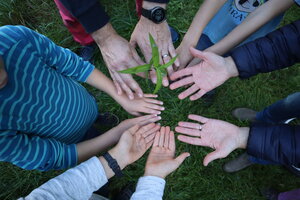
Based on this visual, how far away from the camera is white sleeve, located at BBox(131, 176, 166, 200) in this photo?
166 centimetres

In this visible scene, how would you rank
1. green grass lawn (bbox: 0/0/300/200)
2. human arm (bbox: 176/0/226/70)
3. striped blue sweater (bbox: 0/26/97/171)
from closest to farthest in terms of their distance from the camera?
→ striped blue sweater (bbox: 0/26/97/171) < human arm (bbox: 176/0/226/70) < green grass lawn (bbox: 0/0/300/200)

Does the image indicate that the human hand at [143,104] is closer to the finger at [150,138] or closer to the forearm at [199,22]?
the finger at [150,138]

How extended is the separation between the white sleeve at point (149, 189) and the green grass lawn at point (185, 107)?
930 millimetres

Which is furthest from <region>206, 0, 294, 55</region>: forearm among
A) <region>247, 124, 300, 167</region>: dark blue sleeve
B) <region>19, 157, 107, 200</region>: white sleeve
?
<region>19, 157, 107, 200</region>: white sleeve

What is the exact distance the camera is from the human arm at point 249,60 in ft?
5.65

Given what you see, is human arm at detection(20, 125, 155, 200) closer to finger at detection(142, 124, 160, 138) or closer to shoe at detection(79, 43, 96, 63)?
finger at detection(142, 124, 160, 138)

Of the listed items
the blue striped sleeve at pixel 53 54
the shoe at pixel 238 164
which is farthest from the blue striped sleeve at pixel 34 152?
the shoe at pixel 238 164

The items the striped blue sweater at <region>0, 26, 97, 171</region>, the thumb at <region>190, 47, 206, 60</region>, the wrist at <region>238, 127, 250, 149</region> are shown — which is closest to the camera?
the striped blue sweater at <region>0, 26, 97, 171</region>

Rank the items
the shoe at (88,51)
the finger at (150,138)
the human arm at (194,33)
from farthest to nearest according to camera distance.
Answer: the shoe at (88,51), the human arm at (194,33), the finger at (150,138)

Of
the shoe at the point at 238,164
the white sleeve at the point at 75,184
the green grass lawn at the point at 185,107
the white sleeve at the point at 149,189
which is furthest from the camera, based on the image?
the green grass lawn at the point at 185,107

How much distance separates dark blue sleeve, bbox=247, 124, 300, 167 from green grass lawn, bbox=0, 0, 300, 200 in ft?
3.51

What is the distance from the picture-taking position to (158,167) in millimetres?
1843

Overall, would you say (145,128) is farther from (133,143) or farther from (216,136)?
(216,136)

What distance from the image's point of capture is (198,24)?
6.97 ft
